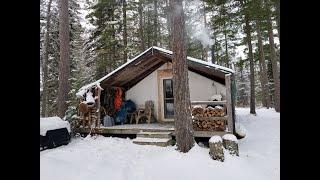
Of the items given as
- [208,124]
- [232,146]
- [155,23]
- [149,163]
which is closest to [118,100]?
[208,124]

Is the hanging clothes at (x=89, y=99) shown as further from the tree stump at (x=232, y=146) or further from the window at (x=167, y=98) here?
the tree stump at (x=232, y=146)

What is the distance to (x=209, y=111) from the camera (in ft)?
34.2

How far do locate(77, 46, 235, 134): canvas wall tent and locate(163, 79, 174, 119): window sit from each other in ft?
0.35

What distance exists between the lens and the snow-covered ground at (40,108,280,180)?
7191mm

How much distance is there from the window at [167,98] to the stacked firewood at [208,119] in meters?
3.26

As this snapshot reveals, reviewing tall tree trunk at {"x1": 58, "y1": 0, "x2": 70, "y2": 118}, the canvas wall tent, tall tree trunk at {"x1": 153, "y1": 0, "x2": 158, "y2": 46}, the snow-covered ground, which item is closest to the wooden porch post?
the snow-covered ground

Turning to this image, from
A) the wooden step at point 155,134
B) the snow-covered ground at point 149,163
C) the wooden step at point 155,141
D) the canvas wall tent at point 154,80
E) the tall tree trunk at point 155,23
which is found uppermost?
the tall tree trunk at point 155,23

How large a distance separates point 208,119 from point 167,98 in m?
3.71

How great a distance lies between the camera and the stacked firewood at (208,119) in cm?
1030

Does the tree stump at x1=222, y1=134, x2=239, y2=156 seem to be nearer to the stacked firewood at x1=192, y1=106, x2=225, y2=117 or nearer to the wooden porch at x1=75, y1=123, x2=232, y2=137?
the wooden porch at x1=75, y1=123, x2=232, y2=137

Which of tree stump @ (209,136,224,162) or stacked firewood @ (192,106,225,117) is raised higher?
stacked firewood @ (192,106,225,117)

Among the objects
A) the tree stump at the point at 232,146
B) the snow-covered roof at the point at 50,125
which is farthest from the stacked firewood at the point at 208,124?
the snow-covered roof at the point at 50,125

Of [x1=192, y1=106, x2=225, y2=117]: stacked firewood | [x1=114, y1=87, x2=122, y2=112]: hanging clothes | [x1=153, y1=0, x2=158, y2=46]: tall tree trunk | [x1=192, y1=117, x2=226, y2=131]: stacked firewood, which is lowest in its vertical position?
[x1=192, y1=117, x2=226, y2=131]: stacked firewood
